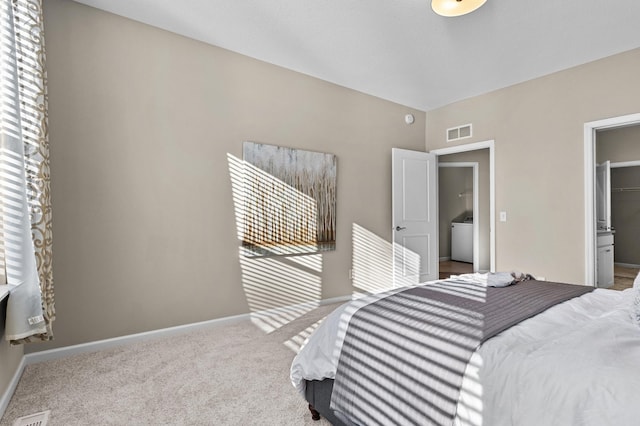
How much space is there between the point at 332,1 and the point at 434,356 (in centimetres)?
251

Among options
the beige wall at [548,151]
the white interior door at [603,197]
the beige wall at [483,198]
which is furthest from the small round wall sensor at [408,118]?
the white interior door at [603,197]

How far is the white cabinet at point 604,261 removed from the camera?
386cm

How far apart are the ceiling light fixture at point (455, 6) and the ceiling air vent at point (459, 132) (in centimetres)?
245

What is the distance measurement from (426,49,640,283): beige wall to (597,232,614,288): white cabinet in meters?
0.56

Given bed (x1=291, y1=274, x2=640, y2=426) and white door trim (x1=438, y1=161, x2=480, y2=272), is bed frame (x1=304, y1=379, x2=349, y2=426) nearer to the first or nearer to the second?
bed (x1=291, y1=274, x2=640, y2=426)

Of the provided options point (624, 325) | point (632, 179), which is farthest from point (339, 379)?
Answer: point (632, 179)

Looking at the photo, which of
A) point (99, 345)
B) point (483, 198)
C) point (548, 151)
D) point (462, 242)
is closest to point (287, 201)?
point (99, 345)

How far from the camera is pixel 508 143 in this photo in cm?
414

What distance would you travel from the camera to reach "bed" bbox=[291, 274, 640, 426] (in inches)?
37.6

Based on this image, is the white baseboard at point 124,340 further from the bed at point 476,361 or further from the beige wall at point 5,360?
the bed at point 476,361

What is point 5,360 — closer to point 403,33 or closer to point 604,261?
point 403,33

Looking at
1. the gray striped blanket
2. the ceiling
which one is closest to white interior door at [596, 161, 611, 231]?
the ceiling

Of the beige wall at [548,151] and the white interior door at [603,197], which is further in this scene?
the white interior door at [603,197]

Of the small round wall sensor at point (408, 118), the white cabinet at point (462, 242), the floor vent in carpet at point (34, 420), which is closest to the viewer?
the floor vent in carpet at point (34, 420)
